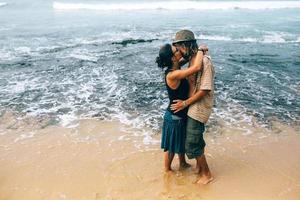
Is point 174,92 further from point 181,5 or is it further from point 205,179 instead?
point 181,5

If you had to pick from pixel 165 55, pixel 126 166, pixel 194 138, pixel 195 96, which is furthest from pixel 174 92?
pixel 126 166

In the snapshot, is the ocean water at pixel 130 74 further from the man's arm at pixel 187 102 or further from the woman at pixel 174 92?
the man's arm at pixel 187 102

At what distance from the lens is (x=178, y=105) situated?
4.74 metres

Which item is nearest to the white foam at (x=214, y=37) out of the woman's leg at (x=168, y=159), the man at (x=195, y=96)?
the woman's leg at (x=168, y=159)

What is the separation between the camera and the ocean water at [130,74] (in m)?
7.95

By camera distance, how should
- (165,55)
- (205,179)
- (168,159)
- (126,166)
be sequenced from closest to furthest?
1. (165,55)
2. (205,179)
3. (168,159)
4. (126,166)

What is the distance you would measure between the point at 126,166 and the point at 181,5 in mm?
32683

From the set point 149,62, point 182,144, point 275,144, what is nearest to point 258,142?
point 275,144

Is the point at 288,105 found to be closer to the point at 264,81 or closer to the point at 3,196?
the point at 264,81

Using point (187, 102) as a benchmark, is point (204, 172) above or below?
below

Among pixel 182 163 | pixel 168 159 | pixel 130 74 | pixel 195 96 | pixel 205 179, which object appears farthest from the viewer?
pixel 130 74

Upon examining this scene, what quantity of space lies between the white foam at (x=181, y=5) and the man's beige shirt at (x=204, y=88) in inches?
1229

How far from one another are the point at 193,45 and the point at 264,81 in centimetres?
613

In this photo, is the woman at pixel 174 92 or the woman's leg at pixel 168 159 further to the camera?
the woman's leg at pixel 168 159
